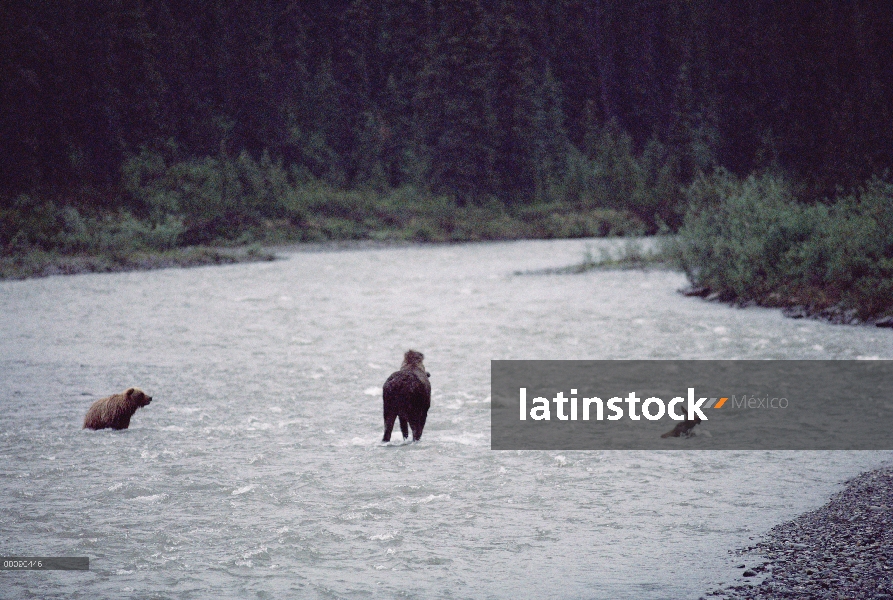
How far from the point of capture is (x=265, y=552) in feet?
29.4

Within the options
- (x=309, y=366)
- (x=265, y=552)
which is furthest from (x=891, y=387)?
(x=265, y=552)

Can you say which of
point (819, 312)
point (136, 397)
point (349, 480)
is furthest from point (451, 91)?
point (349, 480)

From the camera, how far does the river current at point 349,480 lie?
844 centimetres

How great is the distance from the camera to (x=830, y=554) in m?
8.34

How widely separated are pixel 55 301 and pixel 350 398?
19.5 metres

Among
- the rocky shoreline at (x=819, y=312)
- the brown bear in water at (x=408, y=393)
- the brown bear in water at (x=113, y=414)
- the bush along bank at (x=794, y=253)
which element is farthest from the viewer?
the bush along bank at (x=794, y=253)

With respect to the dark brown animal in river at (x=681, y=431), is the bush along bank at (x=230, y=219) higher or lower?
higher

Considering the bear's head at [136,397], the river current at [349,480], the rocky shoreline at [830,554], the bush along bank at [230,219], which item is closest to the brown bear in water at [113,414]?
the bear's head at [136,397]

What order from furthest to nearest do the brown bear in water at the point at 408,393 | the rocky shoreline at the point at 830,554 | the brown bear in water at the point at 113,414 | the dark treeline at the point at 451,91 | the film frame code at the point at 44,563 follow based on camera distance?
the dark treeline at the point at 451,91
the brown bear in water at the point at 113,414
the brown bear in water at the point at 408,393
the film frame code at the point at 44,563
the rocky shoreline at the point at 830,554

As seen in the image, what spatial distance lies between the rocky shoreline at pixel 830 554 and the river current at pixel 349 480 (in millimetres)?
287

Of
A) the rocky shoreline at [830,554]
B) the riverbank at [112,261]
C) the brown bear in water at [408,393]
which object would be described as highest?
the brown bear in water at [408,393]

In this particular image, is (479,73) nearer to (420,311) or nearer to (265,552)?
(420,311)

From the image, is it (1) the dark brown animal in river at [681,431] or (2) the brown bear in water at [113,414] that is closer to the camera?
(1) the dark brown animal in river at [681,431]

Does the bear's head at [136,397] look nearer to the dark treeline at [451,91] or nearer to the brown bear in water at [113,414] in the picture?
the brown bear in water at [113,414]
